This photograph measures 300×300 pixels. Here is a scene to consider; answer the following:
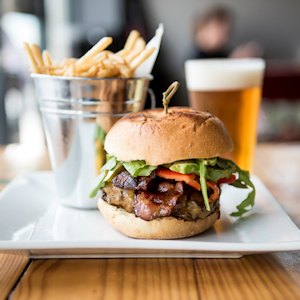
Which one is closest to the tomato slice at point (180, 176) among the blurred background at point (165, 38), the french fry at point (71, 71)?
the french fry at point (71, 71)

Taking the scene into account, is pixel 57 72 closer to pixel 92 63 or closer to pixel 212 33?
pixel 92 63

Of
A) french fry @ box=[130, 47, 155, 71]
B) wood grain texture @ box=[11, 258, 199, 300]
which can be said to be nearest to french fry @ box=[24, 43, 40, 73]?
french fry @ box=[130, 47, 155, 71]

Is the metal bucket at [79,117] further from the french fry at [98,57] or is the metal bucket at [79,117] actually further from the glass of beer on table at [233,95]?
the glass of beer on table at [233,95]

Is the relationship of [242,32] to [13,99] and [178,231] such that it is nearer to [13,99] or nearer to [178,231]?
[13,99]

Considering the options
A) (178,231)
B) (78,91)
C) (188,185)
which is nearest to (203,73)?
(78,91)

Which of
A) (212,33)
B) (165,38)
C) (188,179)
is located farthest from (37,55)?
(165,38)

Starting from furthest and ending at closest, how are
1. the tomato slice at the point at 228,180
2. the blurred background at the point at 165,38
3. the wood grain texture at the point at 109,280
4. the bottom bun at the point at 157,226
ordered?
the blurred background at the point at 165,38 → the tomato slice at the point at 228,180 → the bottom bun at the point at 157,226 → the wood grain texture at the point at 109,280
